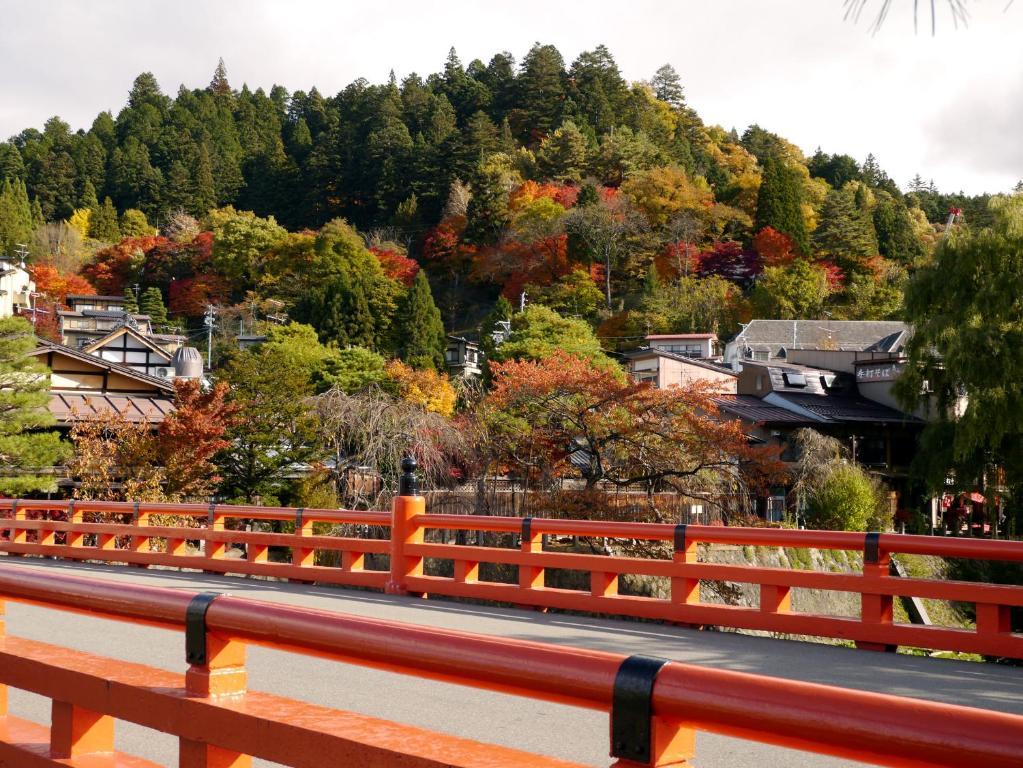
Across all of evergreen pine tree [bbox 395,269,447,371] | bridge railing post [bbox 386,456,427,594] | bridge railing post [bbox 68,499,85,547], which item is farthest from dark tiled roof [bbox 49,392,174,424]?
evergreen pine tree [bbox 395,269,447,371]

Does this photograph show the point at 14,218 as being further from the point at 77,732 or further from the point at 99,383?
the point at 77,732

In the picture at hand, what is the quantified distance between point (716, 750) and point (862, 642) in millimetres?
3476

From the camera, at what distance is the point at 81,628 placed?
9547mm

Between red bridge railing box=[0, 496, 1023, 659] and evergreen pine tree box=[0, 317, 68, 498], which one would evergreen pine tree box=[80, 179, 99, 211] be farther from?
red bridge railing box=[0, 496, 1023, 659]

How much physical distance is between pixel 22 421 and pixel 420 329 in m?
43.8

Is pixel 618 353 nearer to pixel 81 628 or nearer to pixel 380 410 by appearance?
pixel 380 410

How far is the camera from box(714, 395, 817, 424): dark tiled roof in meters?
44.9

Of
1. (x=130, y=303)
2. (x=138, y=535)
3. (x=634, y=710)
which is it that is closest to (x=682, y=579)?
(x=634, y=710)

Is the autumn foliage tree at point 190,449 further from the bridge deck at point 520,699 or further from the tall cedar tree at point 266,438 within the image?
the bridge deck at point 520,699

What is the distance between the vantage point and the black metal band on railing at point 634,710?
246cm

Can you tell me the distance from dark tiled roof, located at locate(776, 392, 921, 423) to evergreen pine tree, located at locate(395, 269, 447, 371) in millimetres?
25704

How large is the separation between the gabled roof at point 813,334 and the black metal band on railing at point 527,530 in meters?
56.7

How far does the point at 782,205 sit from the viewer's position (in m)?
84.5

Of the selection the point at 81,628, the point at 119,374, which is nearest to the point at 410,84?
the point at 119,374
